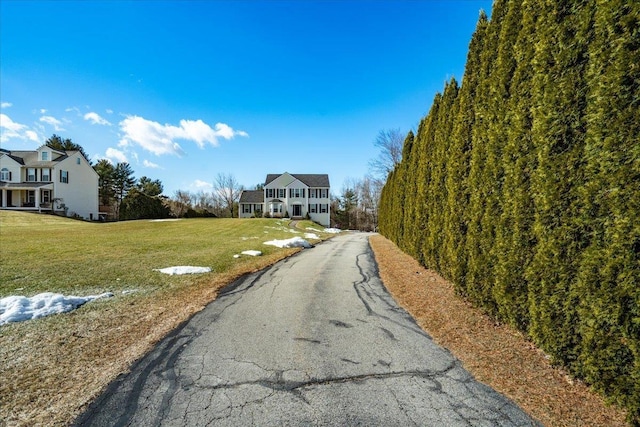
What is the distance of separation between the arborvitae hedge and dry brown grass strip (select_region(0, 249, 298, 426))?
470cm

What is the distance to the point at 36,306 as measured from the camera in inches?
196

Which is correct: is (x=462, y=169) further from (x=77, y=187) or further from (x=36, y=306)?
(x=77, y=187)

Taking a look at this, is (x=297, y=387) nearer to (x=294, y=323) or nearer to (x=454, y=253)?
(x=294, y=323)

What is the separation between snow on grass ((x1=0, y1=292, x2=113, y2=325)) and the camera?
4598 millimetres

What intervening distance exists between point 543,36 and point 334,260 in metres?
8.60

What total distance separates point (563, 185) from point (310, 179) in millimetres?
43884

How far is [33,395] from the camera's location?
2.79 metres

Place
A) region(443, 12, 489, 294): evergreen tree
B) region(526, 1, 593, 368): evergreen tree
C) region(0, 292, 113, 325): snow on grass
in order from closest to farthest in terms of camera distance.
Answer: region(526, 1, 593, 368): evergreen tree < region(0, 292, 113, 325): snow on grass < region(443, 12, 489, 294): evergreen tree

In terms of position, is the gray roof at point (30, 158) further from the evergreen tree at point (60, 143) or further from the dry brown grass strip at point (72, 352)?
the dry brown grass strip at point (72, 352)

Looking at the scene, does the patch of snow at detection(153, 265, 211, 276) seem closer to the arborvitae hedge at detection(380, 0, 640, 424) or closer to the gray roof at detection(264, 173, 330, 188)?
the arborvitae hedge at detection(380, 0, 640, 424)

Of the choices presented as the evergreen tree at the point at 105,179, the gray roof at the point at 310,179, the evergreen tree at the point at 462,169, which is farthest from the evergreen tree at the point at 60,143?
the evergreen tree at the point at 462,169

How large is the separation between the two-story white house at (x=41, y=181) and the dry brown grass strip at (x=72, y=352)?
121 ft

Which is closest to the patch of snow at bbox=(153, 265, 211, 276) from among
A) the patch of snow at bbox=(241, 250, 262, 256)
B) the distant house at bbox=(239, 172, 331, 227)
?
the patch of snow at bbox=(241, 250, 262, 256)

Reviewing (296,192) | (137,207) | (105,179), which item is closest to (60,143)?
(105,179)
